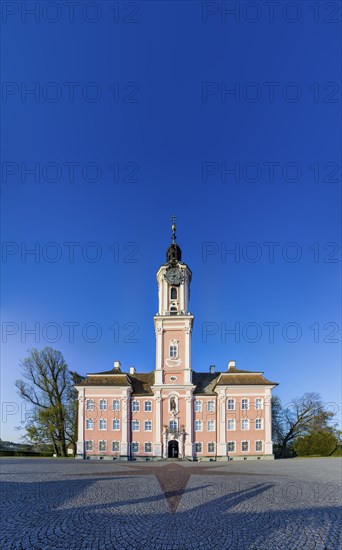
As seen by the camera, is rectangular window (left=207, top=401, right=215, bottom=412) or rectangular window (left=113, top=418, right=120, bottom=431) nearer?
rectangular window (left=113, top=418, right=120, bottom=431)

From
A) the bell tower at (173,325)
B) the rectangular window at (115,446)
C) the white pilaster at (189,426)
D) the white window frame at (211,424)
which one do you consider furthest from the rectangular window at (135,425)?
the white window frame at (211,424)

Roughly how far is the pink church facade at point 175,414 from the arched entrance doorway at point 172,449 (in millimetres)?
92

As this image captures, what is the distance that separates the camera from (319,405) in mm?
51312

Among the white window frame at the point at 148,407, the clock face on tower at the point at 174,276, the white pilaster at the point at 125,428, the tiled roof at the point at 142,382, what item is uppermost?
the clock face on tower at the point at 174,276

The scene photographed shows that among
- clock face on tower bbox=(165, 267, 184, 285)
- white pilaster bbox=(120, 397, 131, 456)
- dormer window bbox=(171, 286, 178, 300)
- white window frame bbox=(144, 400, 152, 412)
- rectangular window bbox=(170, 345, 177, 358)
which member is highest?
clock face on tower bbox=(165, 267, 184, 285)

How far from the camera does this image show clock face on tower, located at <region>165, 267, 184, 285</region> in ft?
157

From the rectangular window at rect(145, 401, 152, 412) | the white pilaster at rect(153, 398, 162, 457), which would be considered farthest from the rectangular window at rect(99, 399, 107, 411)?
the white pilaster at rect(153, 398, 162, 457)

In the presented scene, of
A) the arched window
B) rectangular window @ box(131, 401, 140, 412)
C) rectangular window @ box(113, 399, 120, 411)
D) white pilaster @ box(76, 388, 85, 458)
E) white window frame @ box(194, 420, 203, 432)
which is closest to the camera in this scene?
white pilaster @ box(76, 388, 85, 458)

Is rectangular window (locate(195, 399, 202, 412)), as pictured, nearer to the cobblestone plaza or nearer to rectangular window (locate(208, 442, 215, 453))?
rectangular window (locate(208, 442, 215, 453))

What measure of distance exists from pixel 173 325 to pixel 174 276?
5.68 metres

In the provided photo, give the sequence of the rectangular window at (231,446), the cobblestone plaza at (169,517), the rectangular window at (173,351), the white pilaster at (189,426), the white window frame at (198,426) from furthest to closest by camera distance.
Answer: the rectangular window at (173,351), the white window frame at (198,426), the white pilaster at (189,426), the rectangular window at (231,446), the cobblestone plaza at (169,517)

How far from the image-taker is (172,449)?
42.7 m

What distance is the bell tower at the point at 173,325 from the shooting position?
44.4 metres

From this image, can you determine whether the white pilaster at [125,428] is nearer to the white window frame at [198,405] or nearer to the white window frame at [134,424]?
the white window frame at [134,424]
